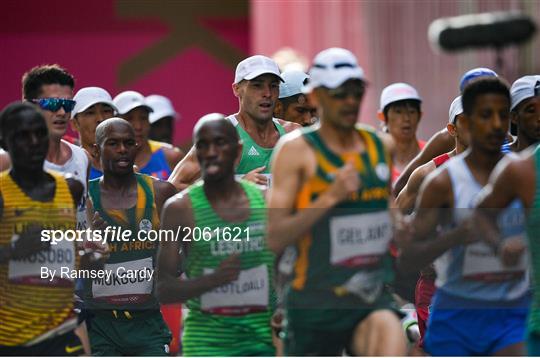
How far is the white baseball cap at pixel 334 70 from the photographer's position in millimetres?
6906

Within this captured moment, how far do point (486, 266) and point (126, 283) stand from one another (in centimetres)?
213

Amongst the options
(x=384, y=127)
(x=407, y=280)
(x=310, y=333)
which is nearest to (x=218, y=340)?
(x=310, y=333)

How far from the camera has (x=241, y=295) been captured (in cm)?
739

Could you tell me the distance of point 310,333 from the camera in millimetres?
7020

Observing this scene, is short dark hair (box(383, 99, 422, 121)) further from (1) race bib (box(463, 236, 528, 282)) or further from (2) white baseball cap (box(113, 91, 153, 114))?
(1) race bib (box(463, 236, 528, 282))

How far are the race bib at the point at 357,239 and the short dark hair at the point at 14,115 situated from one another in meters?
1.66

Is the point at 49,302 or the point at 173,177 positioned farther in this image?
the point at 173,177

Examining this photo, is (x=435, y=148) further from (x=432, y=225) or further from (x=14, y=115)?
(x=14, y=115)

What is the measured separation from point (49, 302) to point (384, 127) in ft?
15.2

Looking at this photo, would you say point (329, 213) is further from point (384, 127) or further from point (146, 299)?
point (384, 127)

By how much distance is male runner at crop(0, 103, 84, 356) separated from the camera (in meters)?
7.38

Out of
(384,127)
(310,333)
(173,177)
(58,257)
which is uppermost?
(384,127)

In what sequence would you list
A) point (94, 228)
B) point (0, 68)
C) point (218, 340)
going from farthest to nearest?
point (0, 68), point (94, 228), point (218, 340)

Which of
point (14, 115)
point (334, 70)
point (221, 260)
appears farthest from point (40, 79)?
point (334, 70)
